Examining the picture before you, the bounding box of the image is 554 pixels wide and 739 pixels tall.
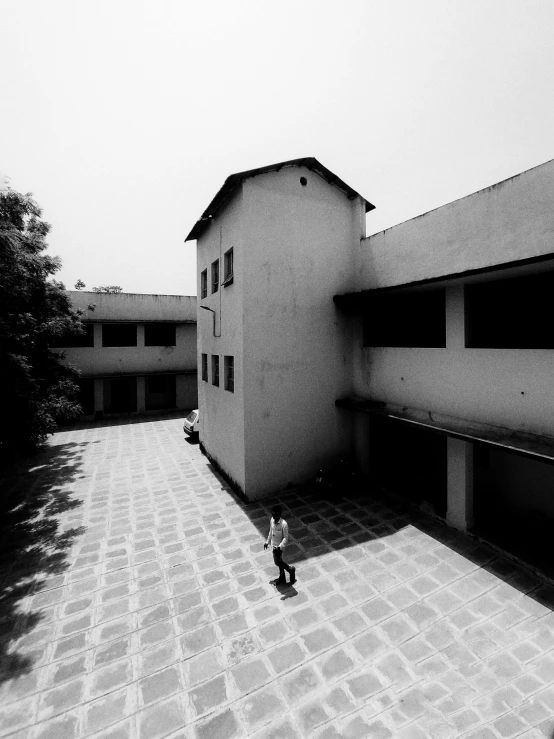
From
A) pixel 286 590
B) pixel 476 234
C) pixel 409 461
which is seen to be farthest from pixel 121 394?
pixel 476 234

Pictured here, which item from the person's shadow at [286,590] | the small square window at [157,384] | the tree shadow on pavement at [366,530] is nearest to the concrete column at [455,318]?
the tree shadow on pavement at [366,530]

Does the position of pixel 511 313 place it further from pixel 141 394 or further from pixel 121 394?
pixel 121 394

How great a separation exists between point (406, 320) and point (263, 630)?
28.5 feet

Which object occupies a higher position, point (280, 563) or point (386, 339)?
point (386, 339)

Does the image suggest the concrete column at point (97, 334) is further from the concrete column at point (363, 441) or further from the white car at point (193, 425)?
the concrete column at point (363, 441)

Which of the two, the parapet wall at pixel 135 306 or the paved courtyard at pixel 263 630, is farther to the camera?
the parapet wall at pixel 135 306

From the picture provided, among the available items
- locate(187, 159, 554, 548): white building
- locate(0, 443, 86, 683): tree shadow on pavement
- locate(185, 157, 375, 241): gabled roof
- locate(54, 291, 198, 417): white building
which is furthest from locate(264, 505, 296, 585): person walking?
locate(54, 291, 198, 417): white building

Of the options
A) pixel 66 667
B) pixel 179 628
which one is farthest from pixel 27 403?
pixel 179 628

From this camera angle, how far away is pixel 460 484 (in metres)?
8.58

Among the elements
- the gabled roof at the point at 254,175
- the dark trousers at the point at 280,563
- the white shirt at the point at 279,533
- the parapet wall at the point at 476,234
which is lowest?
the dark trousers at the point at 280,563

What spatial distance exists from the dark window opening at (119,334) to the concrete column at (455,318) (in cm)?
2028

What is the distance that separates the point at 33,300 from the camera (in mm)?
13617

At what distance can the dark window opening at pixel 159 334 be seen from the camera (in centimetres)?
2380

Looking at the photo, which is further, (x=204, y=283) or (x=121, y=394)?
(x=121, y=394)
